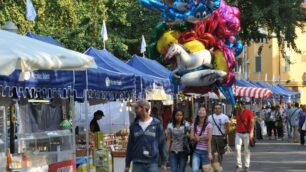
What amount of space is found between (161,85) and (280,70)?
197 feet

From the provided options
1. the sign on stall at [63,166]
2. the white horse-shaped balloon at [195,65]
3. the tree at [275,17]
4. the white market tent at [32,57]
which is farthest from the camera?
the tree at [275,17]

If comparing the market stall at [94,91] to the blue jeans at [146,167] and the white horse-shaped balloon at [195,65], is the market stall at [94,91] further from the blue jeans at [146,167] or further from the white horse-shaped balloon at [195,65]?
the blue jeans at [146,167]

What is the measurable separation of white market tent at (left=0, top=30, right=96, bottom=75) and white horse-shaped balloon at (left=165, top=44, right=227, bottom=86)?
4790 mm

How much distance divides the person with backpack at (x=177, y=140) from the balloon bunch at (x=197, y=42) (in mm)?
1599

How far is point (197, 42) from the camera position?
14594 mm

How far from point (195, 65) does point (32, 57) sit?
664cm

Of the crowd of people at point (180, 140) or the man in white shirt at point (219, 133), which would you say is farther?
the man in white shirt at point (219, 133)

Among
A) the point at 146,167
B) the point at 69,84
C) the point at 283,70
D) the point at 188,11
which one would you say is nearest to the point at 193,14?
the point at 188,11

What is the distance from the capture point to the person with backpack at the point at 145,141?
1000 cm

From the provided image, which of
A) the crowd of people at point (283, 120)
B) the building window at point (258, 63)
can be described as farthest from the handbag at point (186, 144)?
the building window at point (258, 63)

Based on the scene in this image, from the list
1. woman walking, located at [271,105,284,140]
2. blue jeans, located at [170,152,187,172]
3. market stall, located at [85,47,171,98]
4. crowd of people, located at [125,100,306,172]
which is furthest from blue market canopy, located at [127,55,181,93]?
woman walking, located at [271,105,284,140]

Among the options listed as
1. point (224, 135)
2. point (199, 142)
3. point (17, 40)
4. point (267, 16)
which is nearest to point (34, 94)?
point (17, 40)

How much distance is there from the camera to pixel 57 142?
35.0 ft

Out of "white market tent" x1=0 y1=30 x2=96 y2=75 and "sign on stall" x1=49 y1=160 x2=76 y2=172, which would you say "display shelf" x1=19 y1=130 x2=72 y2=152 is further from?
"white market tent" x1=0 y1=30 x2=96 y2=75
